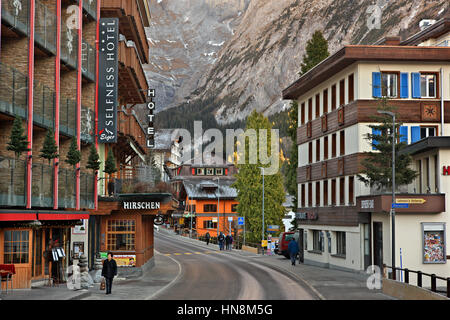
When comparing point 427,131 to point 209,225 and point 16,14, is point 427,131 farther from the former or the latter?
point 209,225

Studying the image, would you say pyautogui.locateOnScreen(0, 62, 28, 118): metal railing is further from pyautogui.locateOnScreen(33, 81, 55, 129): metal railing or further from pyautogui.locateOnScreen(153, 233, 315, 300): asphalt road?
pyautogui.locateOnScreen(153, 233, 315, 300): asphalt road

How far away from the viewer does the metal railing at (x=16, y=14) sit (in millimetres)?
24403

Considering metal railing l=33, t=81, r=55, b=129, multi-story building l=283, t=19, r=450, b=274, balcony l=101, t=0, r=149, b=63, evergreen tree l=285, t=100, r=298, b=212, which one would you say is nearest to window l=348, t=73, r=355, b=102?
multi-story building l=283, t=19, r=450, b=274

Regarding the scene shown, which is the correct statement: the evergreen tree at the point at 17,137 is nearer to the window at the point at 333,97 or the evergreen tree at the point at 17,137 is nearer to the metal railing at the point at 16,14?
the metal railing at the point at 16,14

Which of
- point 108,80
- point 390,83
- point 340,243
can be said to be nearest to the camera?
point 108,80

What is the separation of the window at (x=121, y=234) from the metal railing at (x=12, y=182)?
13723 mm

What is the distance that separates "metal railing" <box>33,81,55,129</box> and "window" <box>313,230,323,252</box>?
25.6 m

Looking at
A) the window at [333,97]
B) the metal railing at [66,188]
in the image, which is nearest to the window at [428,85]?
the window at [333,97]

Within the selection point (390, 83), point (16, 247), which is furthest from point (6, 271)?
point (390, 83)

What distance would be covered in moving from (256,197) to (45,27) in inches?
2162

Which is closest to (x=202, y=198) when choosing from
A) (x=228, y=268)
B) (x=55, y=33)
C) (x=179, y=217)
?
(x=179, y=217)

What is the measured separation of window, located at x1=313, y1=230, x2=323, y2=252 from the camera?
163ft

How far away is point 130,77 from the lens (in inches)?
1697

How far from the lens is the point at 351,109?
4250cm
